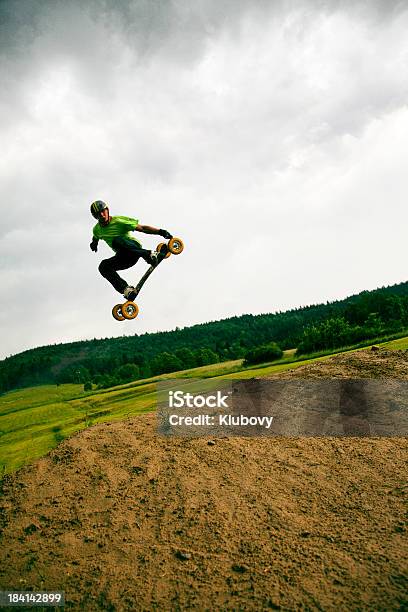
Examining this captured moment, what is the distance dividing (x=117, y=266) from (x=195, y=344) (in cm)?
13333

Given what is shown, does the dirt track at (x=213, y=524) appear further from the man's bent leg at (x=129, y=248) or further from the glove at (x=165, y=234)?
the glove at (x=165, y=234)

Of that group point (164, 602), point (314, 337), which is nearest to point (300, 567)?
point (164, 602)

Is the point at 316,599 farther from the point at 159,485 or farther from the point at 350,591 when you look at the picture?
the point at 159,485

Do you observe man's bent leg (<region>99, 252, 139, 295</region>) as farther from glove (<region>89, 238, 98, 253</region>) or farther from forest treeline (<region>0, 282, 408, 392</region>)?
forest treeline (<region>0, 282, 408, 392</region>)

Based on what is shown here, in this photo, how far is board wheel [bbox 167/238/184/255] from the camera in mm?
8992

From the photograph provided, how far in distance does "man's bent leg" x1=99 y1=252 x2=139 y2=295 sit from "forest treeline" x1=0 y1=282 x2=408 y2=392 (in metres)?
20.7

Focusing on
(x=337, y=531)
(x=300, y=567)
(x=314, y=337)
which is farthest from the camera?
(x=314, y=337)

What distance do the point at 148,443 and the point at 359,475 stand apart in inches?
187

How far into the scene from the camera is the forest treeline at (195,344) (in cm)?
6223

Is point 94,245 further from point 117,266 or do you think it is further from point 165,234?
point 165,234

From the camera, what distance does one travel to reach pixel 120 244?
8.10m

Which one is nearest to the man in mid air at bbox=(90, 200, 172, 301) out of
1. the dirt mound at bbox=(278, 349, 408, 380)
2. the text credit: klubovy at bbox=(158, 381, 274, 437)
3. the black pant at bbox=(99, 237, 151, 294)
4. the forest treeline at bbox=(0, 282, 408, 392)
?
the black pant at bbox=(99, 237, 151, 294)

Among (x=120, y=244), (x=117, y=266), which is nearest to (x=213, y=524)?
(x=117, y=266)

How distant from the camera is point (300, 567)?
19.2 ft
